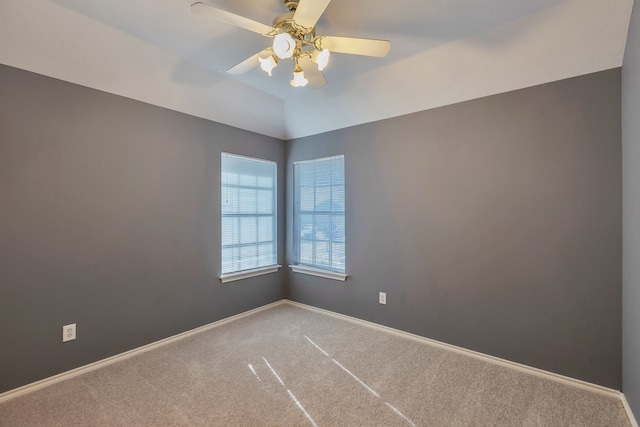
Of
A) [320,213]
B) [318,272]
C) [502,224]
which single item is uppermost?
[320,213]

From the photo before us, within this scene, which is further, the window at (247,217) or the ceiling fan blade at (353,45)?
the window at (247,217)

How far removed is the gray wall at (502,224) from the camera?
6.86 ft

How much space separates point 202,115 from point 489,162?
9.08ft

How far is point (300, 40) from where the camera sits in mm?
1732

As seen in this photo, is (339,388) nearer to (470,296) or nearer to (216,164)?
(470,296)

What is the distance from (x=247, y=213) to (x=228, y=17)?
7.68ft

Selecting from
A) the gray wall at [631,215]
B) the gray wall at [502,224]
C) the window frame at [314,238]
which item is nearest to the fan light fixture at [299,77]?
the gray wall at [502,224]

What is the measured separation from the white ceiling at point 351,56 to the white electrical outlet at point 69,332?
187 centimetres

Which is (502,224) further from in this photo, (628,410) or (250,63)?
(250,63)

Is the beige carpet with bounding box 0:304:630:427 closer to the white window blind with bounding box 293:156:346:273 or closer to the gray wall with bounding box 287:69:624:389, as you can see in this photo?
the gray wall with bounding box 287:69:624:389

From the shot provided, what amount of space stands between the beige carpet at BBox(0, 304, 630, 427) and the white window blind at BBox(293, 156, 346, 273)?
3.73ft

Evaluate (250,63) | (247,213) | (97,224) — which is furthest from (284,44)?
(247,213)

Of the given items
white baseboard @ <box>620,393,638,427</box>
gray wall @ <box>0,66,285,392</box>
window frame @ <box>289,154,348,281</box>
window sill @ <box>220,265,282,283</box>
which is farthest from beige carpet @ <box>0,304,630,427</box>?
window frame @ <box>289,154,348,281</box>

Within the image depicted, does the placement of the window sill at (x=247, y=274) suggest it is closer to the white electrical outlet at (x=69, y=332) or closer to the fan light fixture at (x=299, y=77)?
the white electrical outlet at (x=69, y=332)
